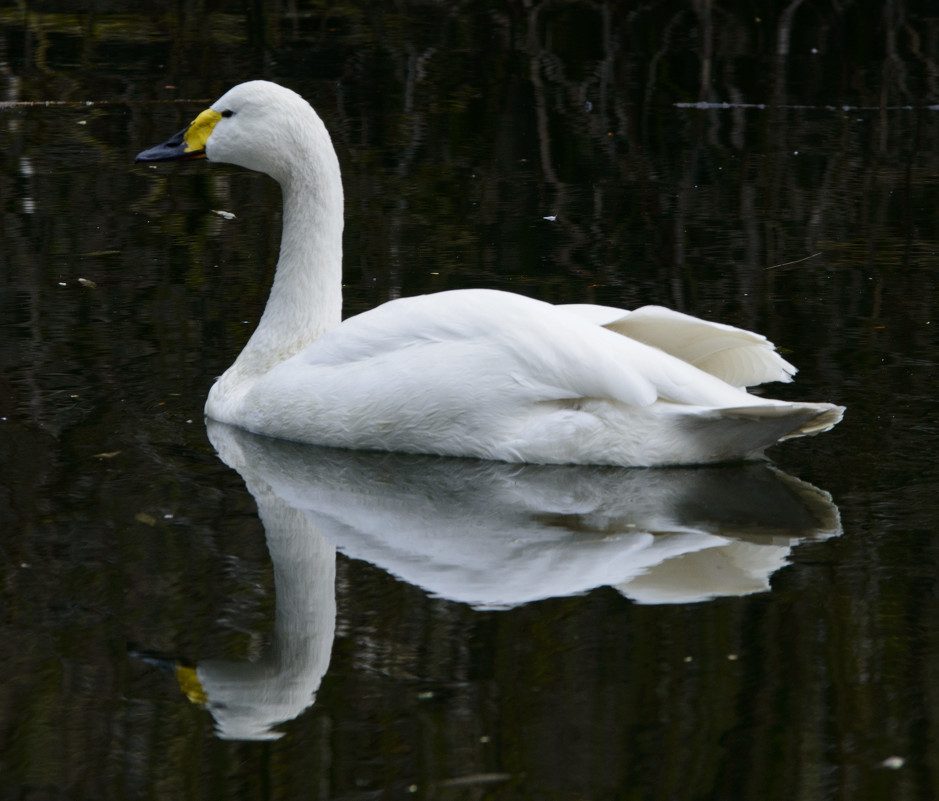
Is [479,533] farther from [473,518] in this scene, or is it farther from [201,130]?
[201,130]

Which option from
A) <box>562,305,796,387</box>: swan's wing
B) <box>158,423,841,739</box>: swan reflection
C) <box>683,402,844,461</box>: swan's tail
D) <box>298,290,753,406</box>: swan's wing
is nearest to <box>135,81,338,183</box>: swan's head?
<box>298,290,753,406</box>: swan's wing

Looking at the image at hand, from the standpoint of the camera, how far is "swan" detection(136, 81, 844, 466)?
19.9 ft

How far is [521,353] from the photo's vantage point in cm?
613

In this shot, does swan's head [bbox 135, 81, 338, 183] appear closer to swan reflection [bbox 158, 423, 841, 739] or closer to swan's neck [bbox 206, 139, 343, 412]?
swan's neck [bbox 206, 139, 343, 412]

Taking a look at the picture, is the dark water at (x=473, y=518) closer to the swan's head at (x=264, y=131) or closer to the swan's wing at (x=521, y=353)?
the swan's wing at (x=521, y=353)

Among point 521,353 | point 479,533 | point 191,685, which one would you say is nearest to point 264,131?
point 521,353

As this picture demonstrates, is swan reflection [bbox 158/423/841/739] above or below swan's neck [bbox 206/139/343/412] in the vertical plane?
below

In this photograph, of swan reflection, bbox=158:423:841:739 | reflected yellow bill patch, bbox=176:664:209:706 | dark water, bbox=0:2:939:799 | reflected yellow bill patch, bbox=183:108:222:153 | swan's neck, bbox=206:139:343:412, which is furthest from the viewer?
reflected yellow bill patch, bbox=183:108:222:153

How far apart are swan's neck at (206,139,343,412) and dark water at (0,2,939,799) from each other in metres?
0.42

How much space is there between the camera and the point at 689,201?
10.5 metres

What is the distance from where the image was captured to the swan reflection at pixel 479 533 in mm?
4734

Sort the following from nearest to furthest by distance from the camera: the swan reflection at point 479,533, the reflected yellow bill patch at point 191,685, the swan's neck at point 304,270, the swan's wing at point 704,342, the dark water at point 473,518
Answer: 1. the dark water at point 473,518
2. the reflected yellow bill patch at point 191,685
3. the swan reflection at point 479,533
4. the swan's wing at point 704,342
5. the swan's neck at point 304,270

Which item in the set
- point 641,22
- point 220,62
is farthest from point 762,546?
point 641,22

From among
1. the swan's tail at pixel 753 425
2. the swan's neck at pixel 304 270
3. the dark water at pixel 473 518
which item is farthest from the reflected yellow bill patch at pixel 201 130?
the swan's tail at pixel 753 425
